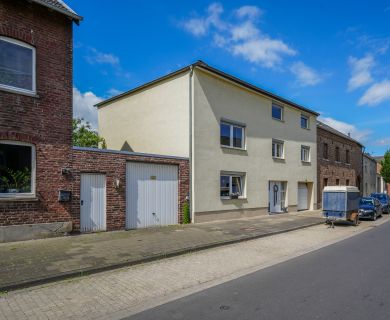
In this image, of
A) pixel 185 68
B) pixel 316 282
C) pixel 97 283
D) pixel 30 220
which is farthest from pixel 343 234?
pixel 30 220

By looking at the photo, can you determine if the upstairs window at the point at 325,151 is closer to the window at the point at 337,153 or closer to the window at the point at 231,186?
the window at the point at 337,153

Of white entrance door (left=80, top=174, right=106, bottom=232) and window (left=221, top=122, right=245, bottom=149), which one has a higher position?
window (left=221, top=122, right=245, bottom=149)

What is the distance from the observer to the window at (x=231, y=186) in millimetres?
16891

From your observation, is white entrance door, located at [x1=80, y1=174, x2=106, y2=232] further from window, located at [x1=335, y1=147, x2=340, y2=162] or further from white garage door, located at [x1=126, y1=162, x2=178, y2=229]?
window, located at [x1=335, y1=147, x2=340, y2=162]

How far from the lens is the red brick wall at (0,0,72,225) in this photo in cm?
998

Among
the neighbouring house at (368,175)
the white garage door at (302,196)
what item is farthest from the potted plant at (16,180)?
the neighbouring house at (368,175)

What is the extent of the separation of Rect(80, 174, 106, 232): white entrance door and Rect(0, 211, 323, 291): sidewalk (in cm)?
53

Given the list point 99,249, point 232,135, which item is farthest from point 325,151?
point 99,249

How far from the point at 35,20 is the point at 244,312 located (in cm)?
1051

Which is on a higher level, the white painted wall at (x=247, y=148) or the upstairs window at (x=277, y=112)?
the upstairs window at (x=277, y=112)

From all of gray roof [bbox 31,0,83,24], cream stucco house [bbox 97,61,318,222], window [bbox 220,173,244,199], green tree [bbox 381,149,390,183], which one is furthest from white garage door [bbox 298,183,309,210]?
green tree [bbox 381,149,390,183]

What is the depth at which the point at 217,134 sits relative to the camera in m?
16.5

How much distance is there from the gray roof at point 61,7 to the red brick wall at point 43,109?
264 millimetres

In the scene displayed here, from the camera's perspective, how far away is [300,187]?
2416 centimetres
